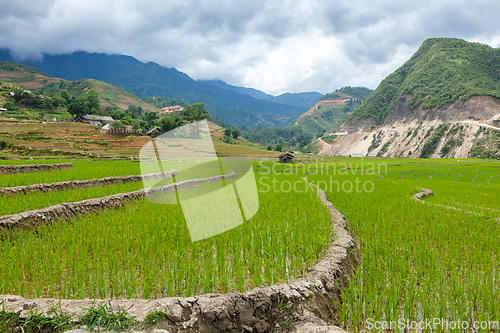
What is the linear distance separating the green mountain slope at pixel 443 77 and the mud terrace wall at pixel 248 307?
9969cm

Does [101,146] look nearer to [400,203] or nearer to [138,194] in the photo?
[138,194]

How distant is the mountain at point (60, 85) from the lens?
137000mm

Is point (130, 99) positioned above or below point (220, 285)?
above

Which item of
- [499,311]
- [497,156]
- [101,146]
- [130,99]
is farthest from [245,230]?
[130,99]

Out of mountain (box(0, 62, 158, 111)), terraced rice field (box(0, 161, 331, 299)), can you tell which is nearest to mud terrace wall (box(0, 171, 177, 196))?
terraced rice field (box(0, 161, 331, 299))

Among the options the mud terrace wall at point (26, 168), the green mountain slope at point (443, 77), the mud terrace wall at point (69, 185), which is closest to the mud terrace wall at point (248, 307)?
the mud terrace wall at point (69, 185)

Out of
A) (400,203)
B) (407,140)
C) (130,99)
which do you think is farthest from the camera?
(130,99)

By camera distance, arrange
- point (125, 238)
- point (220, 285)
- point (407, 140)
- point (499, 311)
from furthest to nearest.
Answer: point (407, 140) < point (125, 238) < point (220, 285) < point (499, 311)

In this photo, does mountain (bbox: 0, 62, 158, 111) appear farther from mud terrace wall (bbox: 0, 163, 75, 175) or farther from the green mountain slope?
the green mountain slope

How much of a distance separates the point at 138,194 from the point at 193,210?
2.48 metres

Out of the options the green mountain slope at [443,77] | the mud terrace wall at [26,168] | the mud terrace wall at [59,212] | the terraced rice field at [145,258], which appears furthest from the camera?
the green mountain slope at [443,77]

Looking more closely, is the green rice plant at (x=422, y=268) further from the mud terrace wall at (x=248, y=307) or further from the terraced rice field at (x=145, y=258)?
the terraced rice field at (x=145, y=258)

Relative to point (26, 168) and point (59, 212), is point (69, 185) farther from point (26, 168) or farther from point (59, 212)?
point (26, 168)

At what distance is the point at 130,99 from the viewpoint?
15812 cm
